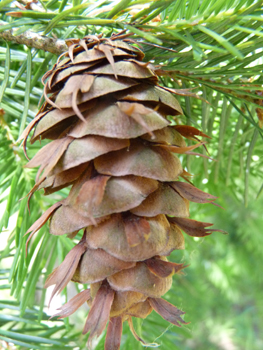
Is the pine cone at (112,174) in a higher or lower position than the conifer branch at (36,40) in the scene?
lower

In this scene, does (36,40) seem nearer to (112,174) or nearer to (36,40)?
(36,40)

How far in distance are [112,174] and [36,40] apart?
0.18 meters

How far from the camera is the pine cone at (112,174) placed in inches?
9.5

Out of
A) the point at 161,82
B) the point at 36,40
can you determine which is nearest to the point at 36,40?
the point at 36,40

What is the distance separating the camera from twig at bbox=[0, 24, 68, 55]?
0.32 meters

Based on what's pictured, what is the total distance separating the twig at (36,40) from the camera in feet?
1.05

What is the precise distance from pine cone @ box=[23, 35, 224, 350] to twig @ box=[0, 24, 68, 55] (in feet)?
0.14

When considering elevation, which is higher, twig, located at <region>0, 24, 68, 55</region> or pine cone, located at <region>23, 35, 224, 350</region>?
twig, located at <region>0, 24, 68, 55</region>

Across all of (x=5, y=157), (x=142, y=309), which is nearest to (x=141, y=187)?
(x=142, y=309)

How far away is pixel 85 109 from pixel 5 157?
0.74ft

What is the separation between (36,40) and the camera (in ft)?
1.05

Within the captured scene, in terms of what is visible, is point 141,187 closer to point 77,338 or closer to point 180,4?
point 180,4

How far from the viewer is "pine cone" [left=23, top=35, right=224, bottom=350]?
0.24 m

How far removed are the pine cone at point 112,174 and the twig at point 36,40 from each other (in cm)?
4
